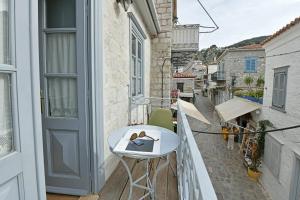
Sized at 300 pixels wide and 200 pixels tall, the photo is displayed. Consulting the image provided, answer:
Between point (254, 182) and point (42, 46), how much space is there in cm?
1082

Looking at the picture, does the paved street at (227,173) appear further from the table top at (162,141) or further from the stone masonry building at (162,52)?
the table top at (162,141)

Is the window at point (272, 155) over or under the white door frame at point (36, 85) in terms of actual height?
under

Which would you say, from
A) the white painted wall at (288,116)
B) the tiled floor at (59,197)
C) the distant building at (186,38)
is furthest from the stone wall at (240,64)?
the tiled floor at (59,197)

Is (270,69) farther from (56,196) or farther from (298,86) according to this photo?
(56,196)

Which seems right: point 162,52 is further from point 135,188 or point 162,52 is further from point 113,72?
point 135,188

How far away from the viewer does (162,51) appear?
7.33 m

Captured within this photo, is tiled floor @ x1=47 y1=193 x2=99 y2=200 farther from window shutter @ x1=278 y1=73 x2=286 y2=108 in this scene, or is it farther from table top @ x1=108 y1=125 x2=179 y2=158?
window shutter @ x1=278 y1=73 x2=286 y2=108

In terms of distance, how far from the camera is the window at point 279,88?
7719 mm

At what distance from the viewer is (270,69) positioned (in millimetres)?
9195

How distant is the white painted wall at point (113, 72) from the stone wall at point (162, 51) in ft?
12.0

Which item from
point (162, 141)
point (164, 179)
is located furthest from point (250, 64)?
point (162, 141)

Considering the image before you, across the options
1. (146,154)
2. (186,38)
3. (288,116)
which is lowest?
(288,116)

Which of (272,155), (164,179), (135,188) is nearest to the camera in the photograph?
(135,188)

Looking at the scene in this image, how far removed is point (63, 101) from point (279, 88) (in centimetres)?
892
